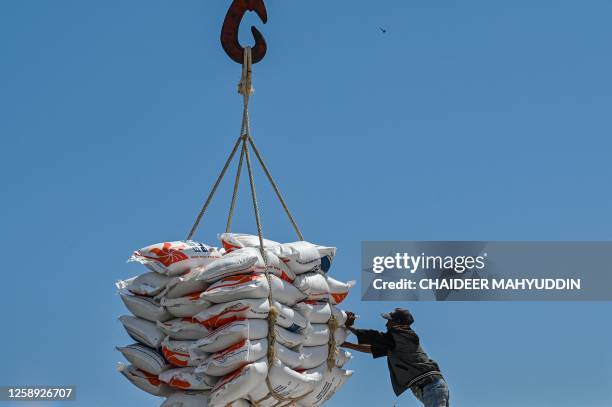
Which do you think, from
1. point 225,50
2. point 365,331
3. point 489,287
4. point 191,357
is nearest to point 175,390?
point 191,357

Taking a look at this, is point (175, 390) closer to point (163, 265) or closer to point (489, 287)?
point (163, 265)

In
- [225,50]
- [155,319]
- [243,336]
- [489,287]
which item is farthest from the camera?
[489,287]

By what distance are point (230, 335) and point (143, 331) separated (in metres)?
0.93

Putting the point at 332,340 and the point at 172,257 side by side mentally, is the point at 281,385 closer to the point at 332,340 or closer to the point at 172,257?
the point at 332,340

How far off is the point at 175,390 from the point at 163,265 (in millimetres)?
962

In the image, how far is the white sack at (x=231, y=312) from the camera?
8.12 meters

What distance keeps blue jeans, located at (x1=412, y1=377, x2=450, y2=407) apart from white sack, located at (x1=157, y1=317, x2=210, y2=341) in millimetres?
1967

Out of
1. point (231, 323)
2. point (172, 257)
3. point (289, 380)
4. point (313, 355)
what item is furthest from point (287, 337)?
point (172, 257)

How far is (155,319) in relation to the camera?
862 cm

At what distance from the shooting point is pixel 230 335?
8.05 m

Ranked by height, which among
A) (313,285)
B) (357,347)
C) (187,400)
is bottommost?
(187,400)

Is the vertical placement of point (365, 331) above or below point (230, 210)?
below

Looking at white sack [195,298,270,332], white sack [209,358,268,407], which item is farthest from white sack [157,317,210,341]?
white sack [209,358,268,407]

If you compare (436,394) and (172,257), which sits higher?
(172,257)
